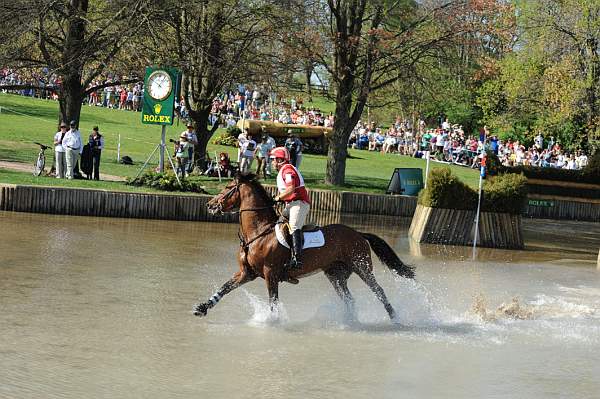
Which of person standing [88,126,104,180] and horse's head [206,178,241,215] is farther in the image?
person standing [88,126,104,180]

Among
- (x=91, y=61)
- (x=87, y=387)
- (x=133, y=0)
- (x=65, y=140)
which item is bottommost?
(x=87, y=387)

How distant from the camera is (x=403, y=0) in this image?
32.7m

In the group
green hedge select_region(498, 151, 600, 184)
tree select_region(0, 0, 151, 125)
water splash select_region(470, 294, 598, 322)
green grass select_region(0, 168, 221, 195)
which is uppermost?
tree select_region(0, 0, 151, 125)

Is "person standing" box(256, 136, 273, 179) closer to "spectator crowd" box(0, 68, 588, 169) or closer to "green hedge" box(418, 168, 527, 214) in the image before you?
"green hedge" box(418, 168, 527, 214)

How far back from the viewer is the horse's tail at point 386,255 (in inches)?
523

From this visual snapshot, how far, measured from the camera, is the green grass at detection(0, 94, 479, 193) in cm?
3416

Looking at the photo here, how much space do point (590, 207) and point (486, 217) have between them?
38.0ft

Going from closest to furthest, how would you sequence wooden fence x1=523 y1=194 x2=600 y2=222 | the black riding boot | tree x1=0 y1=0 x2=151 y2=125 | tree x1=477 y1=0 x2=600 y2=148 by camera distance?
1. the black riding boot
2. tree x1=0 y1=0 x2=151 y2=125
3. wooden fence x1=523 y1=194 x2=600 y2=222
4. tree x1=477 y1=0 x2=600 y2=148

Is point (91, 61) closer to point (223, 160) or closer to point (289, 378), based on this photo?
point (223, 160)

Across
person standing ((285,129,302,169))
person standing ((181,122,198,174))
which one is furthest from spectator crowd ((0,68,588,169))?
person standing ((181,122,198,174))

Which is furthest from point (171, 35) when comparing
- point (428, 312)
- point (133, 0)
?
point (428, 312)

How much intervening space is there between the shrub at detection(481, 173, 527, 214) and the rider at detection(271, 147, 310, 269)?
11.6 meters

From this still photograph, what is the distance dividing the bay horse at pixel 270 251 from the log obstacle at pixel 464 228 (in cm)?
1037

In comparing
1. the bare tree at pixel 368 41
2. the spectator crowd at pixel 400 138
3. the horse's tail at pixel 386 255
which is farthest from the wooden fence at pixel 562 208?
the horse's tail at pixel 386 255
